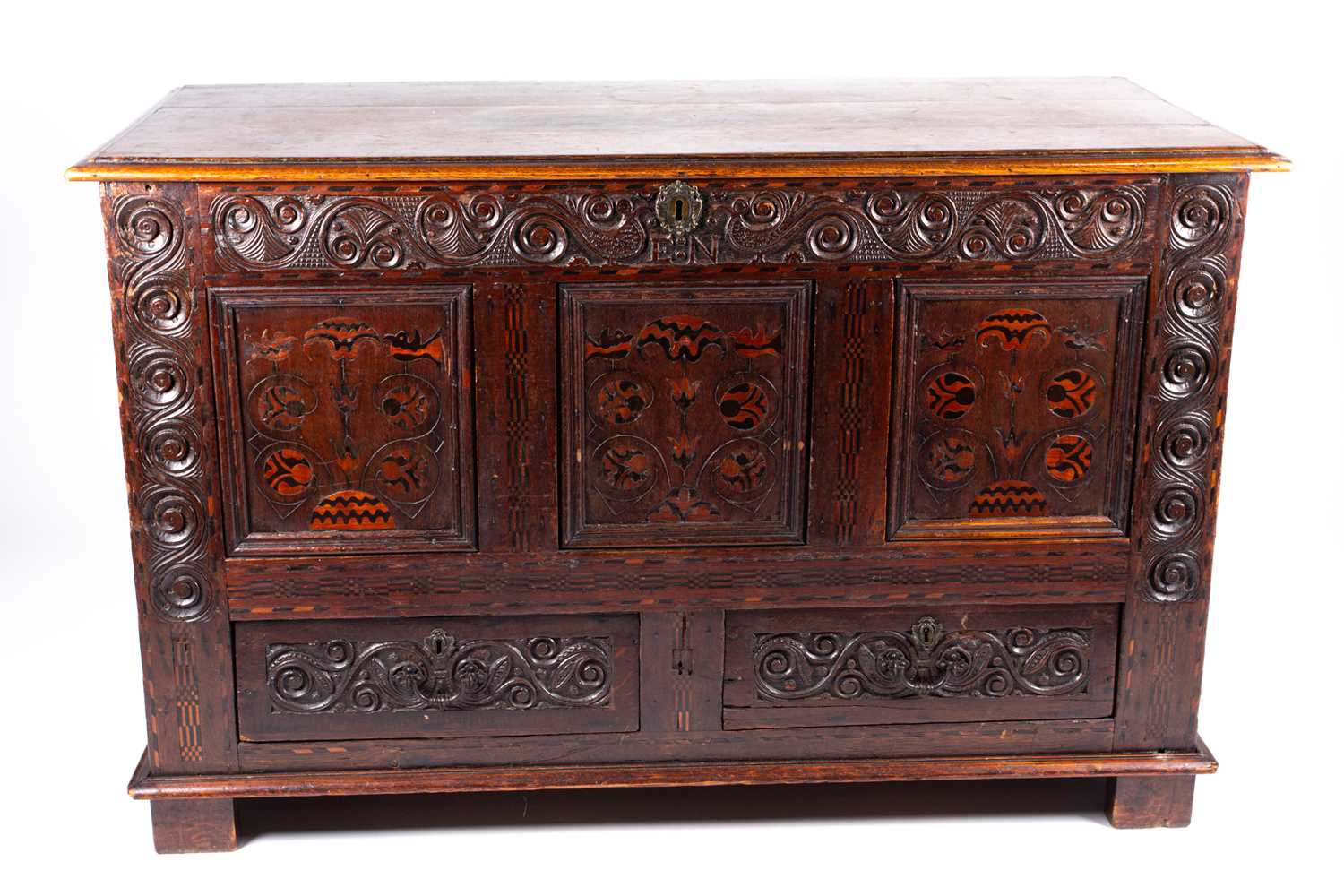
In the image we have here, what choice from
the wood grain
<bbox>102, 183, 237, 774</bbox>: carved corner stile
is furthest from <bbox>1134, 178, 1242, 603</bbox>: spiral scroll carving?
<bbox>102, 183, 237, 774</bbox>: carved corner stile

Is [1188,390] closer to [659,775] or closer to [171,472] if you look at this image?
[659,775]

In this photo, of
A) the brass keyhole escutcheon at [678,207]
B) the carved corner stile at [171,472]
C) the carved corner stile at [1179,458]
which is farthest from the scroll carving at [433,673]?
the carved corner stile at [1179,458]

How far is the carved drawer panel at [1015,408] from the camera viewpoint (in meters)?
3.49

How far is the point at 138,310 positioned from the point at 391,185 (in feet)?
1.57

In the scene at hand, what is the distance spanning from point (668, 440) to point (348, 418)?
0.56 metres

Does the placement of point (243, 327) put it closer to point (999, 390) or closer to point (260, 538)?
point (260, 538)

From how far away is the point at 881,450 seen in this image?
3559 mm

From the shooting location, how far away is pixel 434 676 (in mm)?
3672

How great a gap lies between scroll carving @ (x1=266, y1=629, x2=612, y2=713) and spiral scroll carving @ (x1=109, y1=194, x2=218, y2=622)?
0.70ft

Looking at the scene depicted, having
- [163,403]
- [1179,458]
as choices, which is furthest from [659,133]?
[1179,458]

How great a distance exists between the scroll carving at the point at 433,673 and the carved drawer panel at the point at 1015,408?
0.63 meters

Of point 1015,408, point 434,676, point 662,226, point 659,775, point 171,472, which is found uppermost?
point 662,226

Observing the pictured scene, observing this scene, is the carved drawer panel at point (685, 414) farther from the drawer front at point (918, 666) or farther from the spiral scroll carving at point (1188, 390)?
the spiral scroll carving at point (1188, 390)

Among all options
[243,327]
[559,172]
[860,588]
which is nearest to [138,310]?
[243,327]
